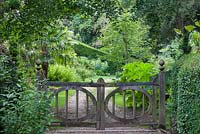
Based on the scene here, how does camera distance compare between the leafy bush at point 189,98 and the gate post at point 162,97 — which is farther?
the gate post at point 162,97

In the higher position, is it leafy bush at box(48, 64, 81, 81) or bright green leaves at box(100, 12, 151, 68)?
bright green leaves at box(100, 12, 151, 68)

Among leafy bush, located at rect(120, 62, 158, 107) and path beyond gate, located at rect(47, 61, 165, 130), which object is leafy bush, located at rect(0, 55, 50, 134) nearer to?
path beyond gate, located at rect(47, 61, 165, 130)

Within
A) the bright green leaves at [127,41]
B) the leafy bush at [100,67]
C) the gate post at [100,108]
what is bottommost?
the gate post at [100,108]

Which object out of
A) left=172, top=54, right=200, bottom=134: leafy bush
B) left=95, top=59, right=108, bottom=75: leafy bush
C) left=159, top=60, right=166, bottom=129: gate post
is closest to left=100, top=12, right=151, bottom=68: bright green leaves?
left=159, top=60, right=166, bottom=129: gate post

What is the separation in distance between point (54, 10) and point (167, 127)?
3312 millimetres

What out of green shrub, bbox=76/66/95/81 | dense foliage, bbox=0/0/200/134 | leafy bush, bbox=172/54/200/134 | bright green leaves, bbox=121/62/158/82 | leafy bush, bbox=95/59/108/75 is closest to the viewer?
dense foliage, bbox=0/0/200/134

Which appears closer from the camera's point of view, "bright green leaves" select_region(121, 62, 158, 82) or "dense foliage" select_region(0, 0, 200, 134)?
"dense foliage" select_region(0, 0, 200, 134)

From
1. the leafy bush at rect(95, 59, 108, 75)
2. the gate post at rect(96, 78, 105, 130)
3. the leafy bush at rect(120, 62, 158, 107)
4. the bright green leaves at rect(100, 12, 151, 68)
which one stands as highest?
the bright green leaves at rect(100, 12, 151, 68)

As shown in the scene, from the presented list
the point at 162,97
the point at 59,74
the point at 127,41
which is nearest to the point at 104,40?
the point at 127,41

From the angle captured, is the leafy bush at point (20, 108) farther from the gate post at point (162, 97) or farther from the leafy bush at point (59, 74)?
the leafy bush at point (59, 74)

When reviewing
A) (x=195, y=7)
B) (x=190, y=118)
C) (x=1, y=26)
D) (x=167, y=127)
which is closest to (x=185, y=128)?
(x=190, y=118)

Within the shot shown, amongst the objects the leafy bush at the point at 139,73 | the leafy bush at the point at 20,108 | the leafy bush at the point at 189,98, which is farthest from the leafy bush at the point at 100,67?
the leafy bush at the point at 20,108

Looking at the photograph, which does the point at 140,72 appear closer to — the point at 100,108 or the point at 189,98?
the point at 100,108

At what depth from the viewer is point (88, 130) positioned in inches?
285
